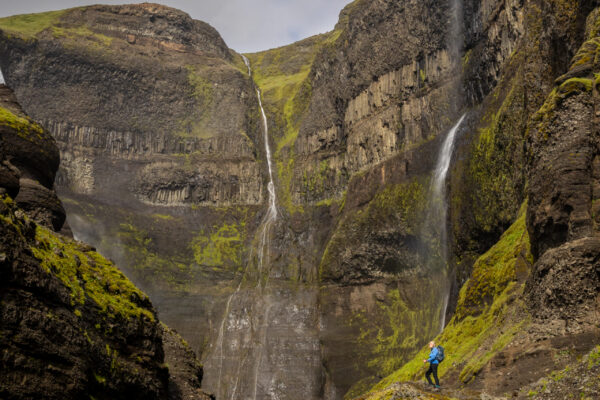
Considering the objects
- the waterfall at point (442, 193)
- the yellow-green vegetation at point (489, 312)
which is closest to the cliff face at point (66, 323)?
the yellow-green vegetation at point (489, 312)

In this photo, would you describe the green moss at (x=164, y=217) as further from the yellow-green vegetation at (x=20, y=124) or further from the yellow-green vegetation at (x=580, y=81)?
the yellow-green vegetation at (x=580, y=81)

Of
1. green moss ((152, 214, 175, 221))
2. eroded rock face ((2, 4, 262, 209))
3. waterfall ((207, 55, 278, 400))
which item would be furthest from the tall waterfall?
green moss ((152, 214, 175, 221))

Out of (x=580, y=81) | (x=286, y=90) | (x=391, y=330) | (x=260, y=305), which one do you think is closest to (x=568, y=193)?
(x=580, y=81)

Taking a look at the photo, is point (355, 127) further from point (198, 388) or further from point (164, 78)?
point (198, 388)

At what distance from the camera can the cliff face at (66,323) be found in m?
7.72

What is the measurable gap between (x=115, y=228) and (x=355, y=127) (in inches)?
1423

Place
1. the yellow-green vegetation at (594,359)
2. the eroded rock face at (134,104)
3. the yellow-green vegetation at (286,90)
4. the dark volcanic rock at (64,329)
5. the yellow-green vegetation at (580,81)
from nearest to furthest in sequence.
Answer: the dark volcanic rock at (64,329), the yellow-green vegetation at (594,359), the yellow-green vegetation at (580,81), the eroded rock face at (134,104), the yellow-green vegetation at (286,90)

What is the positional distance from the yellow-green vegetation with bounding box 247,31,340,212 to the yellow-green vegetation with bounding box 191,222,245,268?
363 inches

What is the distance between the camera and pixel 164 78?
299 feet

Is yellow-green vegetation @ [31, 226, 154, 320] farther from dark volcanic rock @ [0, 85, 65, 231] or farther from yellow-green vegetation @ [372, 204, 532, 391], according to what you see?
yellow-green vegetation @ [372, 204, 532, 391]

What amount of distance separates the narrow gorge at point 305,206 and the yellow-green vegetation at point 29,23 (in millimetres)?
891

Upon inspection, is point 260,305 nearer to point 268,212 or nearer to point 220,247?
point 220,247

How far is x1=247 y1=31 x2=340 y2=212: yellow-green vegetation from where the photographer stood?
8238cm

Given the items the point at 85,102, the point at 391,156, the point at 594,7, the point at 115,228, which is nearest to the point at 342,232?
the point at 391,156
